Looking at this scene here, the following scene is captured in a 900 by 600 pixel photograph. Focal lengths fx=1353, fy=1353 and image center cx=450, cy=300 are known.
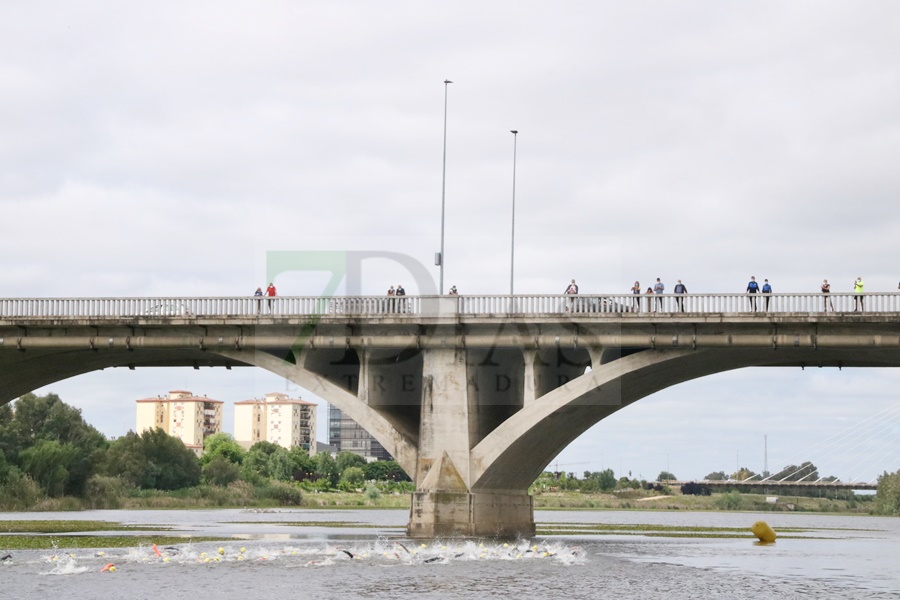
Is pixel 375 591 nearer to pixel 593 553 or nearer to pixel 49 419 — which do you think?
pixel 593 553

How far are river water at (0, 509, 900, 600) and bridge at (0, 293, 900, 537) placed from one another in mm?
3928

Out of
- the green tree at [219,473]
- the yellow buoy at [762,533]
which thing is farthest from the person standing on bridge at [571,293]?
the green tree at [219,473]

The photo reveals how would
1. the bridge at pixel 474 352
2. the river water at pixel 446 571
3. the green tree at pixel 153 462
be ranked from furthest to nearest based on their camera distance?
the green tree at pixel 153 462 < the bridge at pixel 474 352 < the river water at pixel 446 571

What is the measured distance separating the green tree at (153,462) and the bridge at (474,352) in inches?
2948

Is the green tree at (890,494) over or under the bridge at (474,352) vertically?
under

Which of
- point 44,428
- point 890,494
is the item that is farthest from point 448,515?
point 890,494

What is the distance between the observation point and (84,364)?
249ft

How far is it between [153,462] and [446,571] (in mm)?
103822

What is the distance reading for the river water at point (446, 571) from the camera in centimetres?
4503

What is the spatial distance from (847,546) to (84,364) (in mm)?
44411

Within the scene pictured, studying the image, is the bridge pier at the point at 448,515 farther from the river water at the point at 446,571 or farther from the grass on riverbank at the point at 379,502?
the grass on riverbank at the point at 379,502

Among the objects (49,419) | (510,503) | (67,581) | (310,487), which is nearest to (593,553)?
(510,503)

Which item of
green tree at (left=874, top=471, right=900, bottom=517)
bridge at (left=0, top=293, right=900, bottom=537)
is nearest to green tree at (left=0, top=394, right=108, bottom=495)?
bridge at (left=0, top=293, right=900, bottom=537)

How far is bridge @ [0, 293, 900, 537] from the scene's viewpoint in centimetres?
6119
